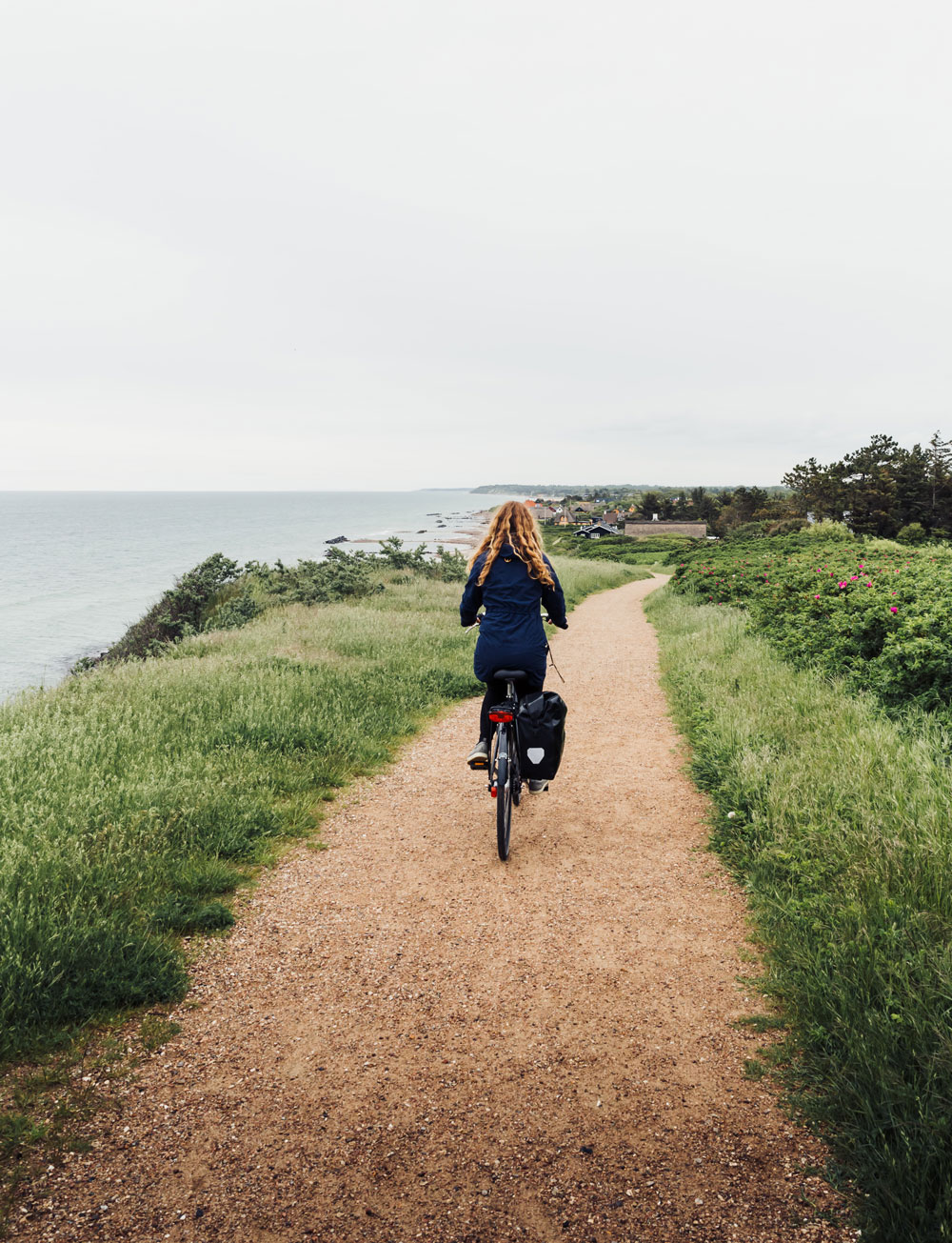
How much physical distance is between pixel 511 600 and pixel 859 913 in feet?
9.82

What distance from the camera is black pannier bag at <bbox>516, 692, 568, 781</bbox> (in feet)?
16.0

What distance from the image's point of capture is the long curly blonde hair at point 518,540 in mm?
5133

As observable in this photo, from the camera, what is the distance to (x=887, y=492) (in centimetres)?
6838

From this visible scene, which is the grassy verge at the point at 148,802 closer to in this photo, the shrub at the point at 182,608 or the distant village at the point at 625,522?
the shrub at the point at 182,608

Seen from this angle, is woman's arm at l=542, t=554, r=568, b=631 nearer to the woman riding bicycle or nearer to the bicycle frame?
the woman riding bicycle

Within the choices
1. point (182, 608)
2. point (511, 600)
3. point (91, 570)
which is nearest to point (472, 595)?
point (511, 600)

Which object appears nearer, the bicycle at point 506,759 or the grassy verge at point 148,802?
the grassy verge at point 148,802

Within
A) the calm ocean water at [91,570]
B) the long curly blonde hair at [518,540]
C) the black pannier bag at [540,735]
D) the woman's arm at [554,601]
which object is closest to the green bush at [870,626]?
the woman's arm at [554,601]

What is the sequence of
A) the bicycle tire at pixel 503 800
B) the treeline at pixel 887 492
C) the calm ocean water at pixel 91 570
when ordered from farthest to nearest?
the treeline at pixel 887 492
the calm ocean water at pixel 91 570
the bicycle tire at pixel 503 800

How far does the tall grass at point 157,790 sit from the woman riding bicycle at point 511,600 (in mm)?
2146

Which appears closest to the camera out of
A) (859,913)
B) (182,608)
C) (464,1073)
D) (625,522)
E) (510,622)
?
(464,1073)

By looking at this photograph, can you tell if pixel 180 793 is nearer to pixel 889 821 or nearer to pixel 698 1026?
pixel 698 1026

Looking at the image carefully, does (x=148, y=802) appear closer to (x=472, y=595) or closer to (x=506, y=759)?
(x=506, y=759)

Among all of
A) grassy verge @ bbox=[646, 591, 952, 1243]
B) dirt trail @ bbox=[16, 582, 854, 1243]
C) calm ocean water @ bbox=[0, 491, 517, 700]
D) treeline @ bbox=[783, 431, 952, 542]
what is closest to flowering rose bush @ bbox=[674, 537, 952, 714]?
grassy verge @ bbox=[646, 591, 952, 1243]
